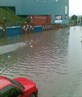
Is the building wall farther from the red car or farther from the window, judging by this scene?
the red car

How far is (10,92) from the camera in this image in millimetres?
8102

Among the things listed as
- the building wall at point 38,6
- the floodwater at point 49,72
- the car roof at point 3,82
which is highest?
the building wall at point 38,6

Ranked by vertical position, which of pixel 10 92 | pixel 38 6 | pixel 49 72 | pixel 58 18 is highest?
pixel 38 6

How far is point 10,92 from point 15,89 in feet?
0.84

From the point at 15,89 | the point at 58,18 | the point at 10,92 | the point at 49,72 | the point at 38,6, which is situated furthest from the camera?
the point at 58,18

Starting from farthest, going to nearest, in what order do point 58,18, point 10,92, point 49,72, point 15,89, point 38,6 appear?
point 58,18, point 38,6, point 49,72, point 15,89, point 10,92

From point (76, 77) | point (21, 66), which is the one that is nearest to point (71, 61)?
point (21, 66)

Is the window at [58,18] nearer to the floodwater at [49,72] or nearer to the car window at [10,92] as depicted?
the floodwater at [49,72]

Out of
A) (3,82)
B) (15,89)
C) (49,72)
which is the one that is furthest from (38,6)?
(3,82)

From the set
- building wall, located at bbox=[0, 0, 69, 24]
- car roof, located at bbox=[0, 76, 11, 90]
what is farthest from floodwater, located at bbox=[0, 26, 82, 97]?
building wall, located at bbox=[0, 0, 69, 24]

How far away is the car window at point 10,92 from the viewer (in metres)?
7.86

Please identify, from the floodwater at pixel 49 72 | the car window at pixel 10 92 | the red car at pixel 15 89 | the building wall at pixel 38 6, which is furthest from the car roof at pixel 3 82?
the building wall at pixel 38 6

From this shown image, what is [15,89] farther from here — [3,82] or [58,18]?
[58,18]

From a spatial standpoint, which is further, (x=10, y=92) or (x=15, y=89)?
(x=15, y=89)
